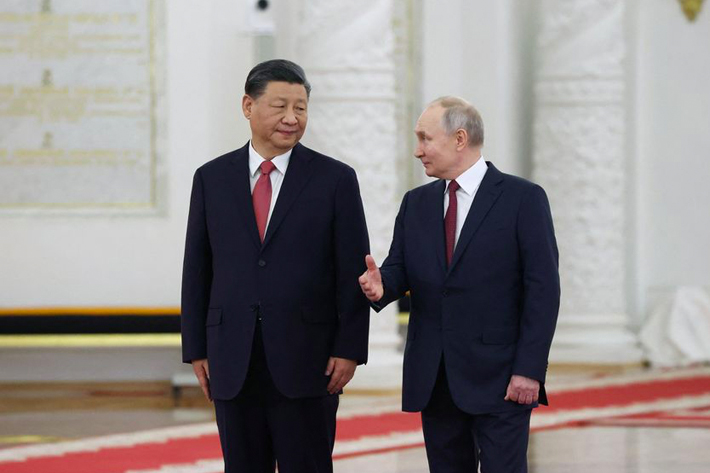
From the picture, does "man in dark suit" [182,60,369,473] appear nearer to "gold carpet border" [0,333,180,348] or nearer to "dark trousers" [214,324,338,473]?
"dark trousers" [214,324,338,473]

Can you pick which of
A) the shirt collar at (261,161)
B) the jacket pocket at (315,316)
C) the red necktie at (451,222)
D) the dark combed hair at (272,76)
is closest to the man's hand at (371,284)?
the jacket pocket at (315,316)

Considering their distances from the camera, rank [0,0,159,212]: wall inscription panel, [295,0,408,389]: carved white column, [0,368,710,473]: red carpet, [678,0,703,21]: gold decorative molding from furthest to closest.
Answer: [678,0,703,21]: gold decorative molding, [0,0,159,212]: wall inscription panel, [295,0,408,389]: carved white column, [0,368,710,473]: red carpet

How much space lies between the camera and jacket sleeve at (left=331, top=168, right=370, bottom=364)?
4.30 m

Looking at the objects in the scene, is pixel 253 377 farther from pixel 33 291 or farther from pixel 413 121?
pixel 413 121

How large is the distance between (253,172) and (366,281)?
1.64ft

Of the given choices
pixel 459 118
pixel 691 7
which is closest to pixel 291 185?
pixel 459 118

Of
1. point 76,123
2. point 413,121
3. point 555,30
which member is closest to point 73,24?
point 76,123

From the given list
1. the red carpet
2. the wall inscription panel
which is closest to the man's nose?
the red carpet

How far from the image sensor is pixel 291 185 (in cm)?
432

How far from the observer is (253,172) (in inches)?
173

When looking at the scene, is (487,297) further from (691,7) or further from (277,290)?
(691,7)

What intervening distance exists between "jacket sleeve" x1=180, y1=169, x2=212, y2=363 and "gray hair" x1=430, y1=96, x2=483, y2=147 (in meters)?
0.77

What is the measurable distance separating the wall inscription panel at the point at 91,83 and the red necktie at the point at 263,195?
6043mm

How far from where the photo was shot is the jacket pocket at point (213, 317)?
4.30 m
